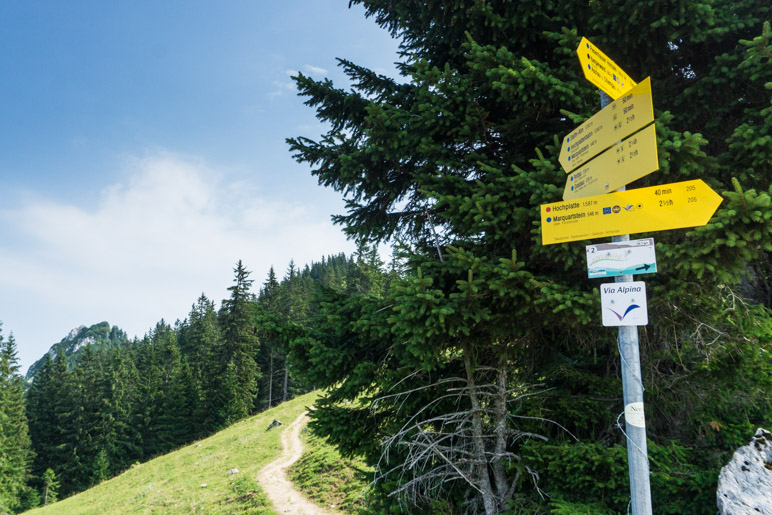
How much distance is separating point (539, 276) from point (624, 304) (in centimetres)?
162

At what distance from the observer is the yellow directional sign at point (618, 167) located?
2.48 meters

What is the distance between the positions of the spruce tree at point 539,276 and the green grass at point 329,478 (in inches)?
248

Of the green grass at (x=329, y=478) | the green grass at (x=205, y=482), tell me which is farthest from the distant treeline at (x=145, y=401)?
the green grass at (x=329, y=478)

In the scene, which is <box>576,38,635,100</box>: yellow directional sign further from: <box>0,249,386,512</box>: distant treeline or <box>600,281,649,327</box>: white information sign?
<box>0,249,386,512</box>: distant treeline

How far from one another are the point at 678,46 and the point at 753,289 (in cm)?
410

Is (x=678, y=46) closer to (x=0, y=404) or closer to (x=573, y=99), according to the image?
(x=573, y=99)

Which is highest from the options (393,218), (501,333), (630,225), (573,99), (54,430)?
(573,99)

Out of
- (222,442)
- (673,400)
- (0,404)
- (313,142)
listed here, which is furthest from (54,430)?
(673,400)

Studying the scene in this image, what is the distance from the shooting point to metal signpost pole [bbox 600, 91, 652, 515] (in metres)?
2.49

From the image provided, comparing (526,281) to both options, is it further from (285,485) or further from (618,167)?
(285,485)

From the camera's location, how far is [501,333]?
452 cm

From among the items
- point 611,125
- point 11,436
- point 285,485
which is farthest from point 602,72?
point 11,436

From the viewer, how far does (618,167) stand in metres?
2.72

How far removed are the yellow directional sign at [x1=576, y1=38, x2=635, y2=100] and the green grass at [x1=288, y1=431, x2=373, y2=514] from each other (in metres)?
10.2
